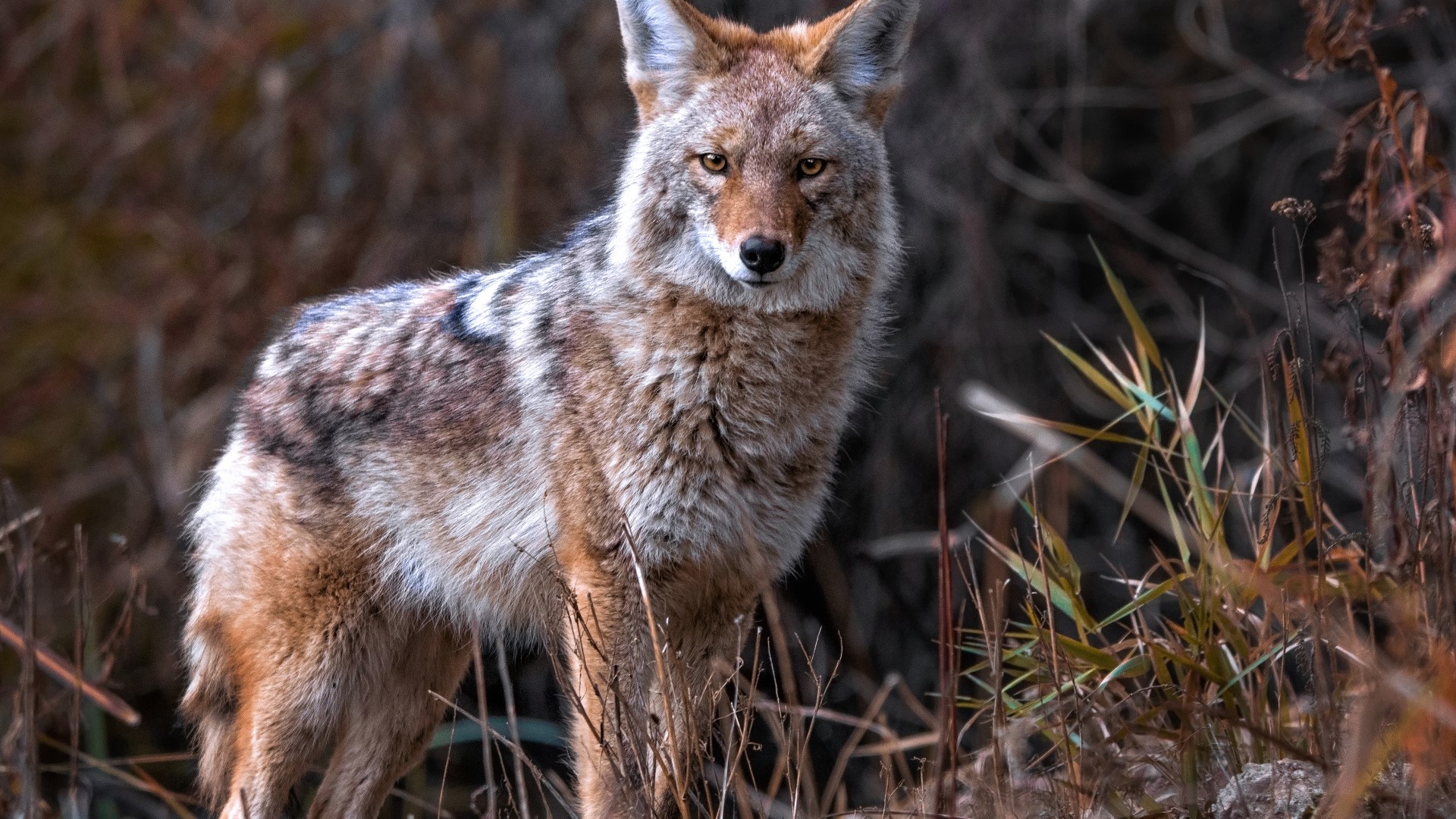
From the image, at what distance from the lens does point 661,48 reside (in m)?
4.18

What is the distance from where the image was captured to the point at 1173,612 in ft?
28.8

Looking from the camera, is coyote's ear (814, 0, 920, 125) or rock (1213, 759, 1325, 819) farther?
coyote's ear (814, 0, 920, 125)

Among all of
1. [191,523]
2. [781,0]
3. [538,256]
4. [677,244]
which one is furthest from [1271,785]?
[781,0]

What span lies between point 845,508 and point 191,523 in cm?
391

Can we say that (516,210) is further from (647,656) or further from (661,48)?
(647,656)

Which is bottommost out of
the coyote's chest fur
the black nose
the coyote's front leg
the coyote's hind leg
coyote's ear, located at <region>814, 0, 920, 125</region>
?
the coyote's hind leg

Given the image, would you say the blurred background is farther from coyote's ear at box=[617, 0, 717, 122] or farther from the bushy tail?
the bushy tail

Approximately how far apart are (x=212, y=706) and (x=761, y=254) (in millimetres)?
2563

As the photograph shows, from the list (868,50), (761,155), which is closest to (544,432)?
(761,155)

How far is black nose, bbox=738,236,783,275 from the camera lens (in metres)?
3.66

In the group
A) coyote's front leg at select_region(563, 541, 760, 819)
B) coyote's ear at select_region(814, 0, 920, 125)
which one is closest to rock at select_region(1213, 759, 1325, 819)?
coyote's front leg at select_region(563, 541, 760, 819)

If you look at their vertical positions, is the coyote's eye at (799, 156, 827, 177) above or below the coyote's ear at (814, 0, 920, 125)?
below

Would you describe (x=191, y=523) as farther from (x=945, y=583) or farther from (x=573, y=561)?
(x=945, y=583)

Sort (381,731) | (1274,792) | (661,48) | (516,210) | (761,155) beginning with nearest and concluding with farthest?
1. (1274,792)
2. (761,155)
3. (661,48)
4. (381,731)
5. (516,210)
